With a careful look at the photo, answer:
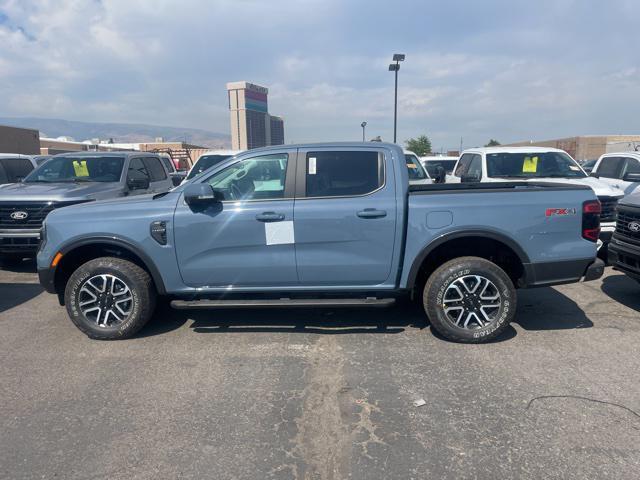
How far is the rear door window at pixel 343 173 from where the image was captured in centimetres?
432

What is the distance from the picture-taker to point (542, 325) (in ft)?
15.6

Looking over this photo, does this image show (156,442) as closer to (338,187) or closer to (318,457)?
(318,457)

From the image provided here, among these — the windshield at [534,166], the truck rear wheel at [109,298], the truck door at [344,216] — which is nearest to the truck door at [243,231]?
the truck door at [344,216]

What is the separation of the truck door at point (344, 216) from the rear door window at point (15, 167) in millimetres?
8166

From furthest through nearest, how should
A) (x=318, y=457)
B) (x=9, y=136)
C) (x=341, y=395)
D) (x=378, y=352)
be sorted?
(x=9, y=136), (x=378, y=352), (x=341, y=395), (x=318, y=457)

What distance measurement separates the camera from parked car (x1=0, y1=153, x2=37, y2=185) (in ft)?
30.9

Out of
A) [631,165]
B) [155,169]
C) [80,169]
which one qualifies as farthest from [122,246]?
[631,165]

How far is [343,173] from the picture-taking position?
439 centimetres

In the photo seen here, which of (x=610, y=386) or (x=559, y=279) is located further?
(x=559, y=279)

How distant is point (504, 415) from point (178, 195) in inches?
131

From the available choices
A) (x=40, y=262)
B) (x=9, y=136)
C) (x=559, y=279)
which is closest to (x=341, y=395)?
(x=559, y=279)

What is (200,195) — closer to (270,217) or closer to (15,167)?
(270,217)

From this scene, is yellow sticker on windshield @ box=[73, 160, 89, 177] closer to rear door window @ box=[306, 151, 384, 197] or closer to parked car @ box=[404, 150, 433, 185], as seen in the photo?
rear door window @ box=[306, 151, 384, 197]

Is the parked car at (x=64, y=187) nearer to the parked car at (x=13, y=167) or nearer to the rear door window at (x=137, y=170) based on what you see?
the rear door window at (x=137, y=170)
